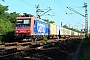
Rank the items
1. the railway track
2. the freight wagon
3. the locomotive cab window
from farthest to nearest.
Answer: the locomotive cab window, the freight wagon, the railway track

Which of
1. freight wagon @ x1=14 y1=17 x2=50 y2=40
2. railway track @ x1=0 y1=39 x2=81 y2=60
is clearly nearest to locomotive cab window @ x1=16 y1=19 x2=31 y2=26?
freight wagon @ x1=14 y1=17 x2=50 y2=40

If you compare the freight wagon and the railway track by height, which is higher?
the freight wagon

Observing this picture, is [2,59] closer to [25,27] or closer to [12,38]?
[25,27]

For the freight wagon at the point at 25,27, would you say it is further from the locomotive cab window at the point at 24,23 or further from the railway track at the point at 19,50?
the railway track at the point at 19,50

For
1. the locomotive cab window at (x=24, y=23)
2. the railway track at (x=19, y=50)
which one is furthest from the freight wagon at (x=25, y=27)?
the railway track at (x=19, y=50)

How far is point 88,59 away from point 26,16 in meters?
21.6

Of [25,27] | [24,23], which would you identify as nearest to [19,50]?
[25,27]

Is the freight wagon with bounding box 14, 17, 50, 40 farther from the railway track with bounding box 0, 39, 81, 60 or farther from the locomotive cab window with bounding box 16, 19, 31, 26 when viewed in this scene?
the railway track with bounding box 0, 39, 81, 60

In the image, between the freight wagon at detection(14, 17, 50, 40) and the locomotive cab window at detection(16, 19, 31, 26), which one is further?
the locomotive cab window at detection(16, 19, 31, 26)

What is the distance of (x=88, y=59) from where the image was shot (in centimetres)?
1173

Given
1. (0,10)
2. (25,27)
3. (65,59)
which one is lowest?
(65,59)

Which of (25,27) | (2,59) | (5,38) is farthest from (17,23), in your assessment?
(2,59)

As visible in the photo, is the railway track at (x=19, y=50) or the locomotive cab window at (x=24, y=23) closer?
the railway track at (x=19, y=50)

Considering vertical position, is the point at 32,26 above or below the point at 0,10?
below
